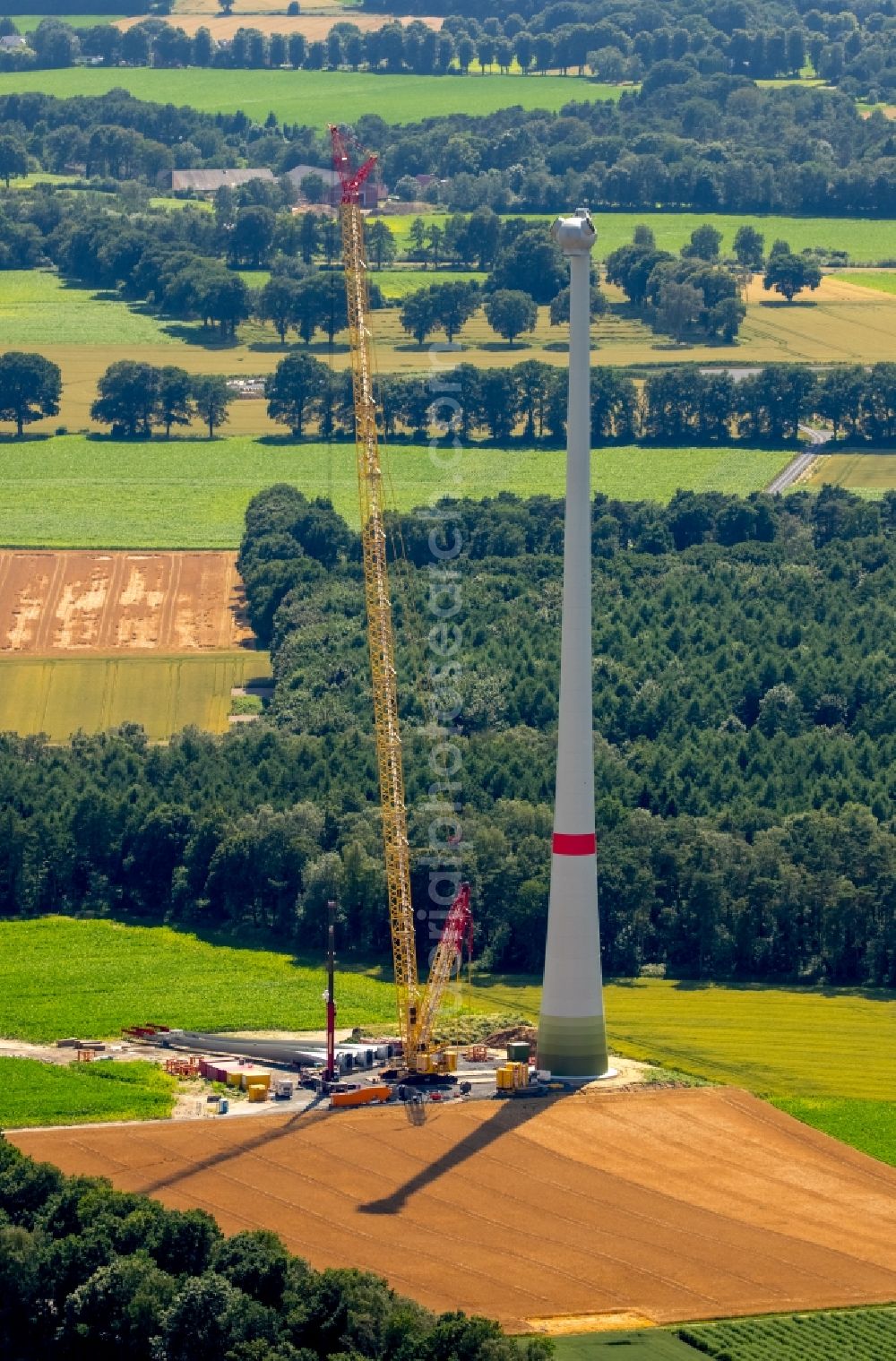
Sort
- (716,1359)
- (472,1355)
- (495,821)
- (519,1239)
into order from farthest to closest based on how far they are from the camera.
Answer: (495,821), (519,1239), (716,1359), (472,1355)

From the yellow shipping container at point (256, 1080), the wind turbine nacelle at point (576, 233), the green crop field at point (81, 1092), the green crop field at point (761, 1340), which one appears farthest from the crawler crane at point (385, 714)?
the green crop field at point (761, 1340)

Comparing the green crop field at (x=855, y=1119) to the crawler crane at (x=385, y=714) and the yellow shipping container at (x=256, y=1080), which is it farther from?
the yellow shipping container at (x=256, y=1080)

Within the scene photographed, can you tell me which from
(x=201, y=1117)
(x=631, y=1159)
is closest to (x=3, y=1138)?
(x=201, y=1117)

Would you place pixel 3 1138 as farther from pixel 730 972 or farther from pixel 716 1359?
pixel 730 972

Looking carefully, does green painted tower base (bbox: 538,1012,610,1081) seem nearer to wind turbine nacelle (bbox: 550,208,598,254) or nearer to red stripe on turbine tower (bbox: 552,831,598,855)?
red stripe on turbine tower (bbox: 552,831,598,855)

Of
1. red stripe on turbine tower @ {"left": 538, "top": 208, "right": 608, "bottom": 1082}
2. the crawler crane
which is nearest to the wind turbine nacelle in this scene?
red stripe on turbine tower @ {"left": 538, "top": 208, "right": 608, "bottom": 1082}

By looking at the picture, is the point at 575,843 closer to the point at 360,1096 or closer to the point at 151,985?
the point at 360,1096
